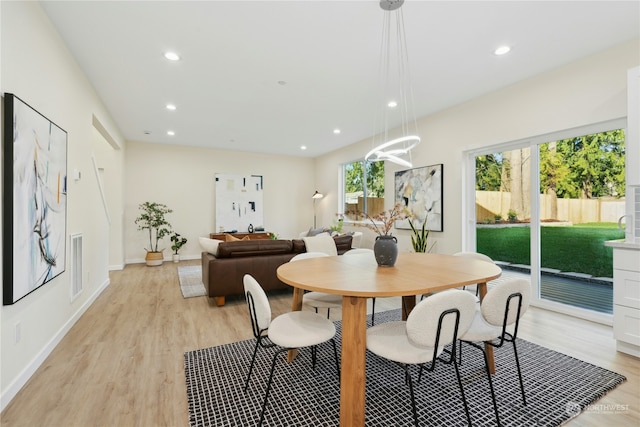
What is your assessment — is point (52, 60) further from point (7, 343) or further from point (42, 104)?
point (7, 343)

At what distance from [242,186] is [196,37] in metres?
5.29

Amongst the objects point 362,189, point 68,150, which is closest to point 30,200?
point 68,150

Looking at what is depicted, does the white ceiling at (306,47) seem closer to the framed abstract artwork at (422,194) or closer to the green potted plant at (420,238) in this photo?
the framed abstract artwork at (422,194)

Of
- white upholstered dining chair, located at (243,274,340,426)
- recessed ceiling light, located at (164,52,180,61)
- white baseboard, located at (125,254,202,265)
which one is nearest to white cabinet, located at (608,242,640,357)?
white upholstered dining chair, located at (243,274,340,426)

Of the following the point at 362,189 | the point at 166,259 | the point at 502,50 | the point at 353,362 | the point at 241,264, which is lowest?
the point at 166,259

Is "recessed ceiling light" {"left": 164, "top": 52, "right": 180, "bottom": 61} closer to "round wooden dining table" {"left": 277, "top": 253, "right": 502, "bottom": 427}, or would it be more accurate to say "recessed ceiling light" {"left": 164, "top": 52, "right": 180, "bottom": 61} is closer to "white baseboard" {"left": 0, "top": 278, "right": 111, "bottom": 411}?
"round wooden dining table" {"left": 277, "top": 253, "right": 502, "bottom": 427}

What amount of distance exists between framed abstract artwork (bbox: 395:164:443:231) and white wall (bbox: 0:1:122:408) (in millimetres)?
4605

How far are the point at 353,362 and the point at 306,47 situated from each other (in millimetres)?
2696

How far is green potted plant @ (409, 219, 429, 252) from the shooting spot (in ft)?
15.4

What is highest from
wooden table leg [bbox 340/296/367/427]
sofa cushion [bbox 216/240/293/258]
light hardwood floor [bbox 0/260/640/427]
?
sofa cushion [bbox 216/240/293/258]

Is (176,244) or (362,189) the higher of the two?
(362,189)

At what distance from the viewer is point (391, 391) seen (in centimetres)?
192

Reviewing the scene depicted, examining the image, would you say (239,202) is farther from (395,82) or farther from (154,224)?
(395,82)

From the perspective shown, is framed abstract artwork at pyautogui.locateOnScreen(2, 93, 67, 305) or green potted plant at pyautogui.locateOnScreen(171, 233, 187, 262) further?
green potted plant at pyautogui.locateOnScreen(171, 233, 187, 262)
